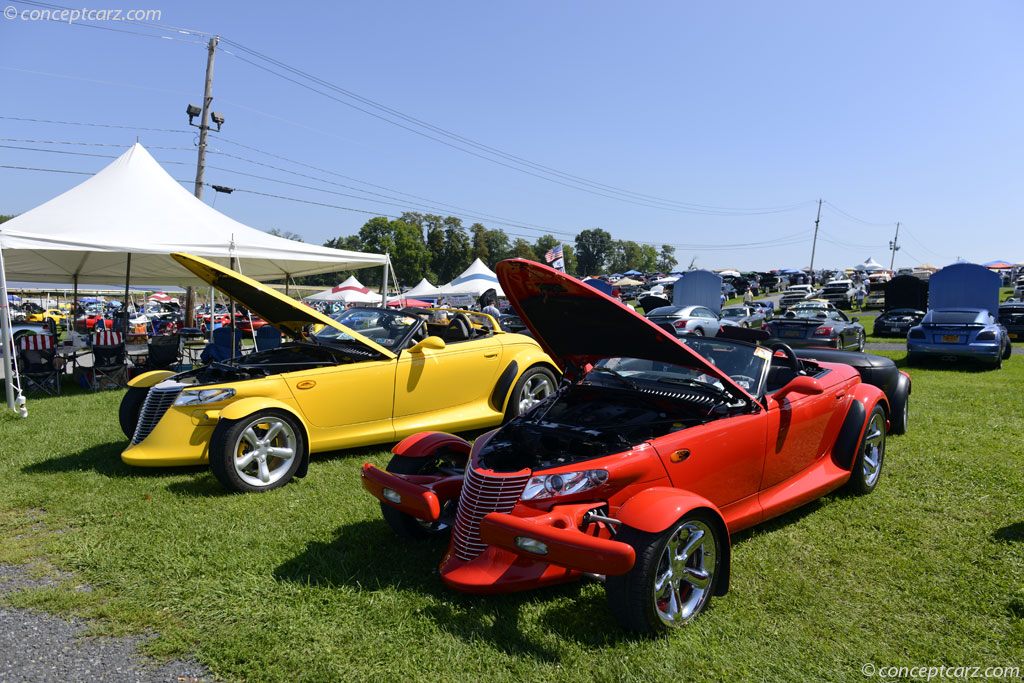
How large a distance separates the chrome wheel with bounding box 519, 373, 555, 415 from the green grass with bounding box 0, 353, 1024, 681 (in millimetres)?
2376

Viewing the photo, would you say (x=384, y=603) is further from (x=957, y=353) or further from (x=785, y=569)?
(x=957, y=353)

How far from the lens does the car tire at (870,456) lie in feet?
15.4

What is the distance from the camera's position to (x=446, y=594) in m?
3.31

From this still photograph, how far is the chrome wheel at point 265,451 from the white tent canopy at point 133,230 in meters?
5.05

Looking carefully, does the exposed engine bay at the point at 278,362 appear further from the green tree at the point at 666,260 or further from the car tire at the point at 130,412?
the green tree at the point at 666,260

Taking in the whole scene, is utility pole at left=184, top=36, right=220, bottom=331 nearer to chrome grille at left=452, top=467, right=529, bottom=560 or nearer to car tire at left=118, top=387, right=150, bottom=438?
car tire at left=118, top=387, right=150, bottom=438

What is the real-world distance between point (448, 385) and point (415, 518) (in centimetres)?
273

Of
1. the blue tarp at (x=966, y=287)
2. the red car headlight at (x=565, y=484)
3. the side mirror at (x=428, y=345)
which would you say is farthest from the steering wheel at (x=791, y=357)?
the blue tarp at (x=966, y=287)

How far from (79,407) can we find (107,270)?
8.31 meters

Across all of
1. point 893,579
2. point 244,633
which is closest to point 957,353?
point 893,579

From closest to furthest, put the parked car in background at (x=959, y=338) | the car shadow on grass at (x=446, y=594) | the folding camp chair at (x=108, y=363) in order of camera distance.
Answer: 1. the car shadow on grass at (x=446, y=594)
2. the folding camp chair at (x=108, y=363)
3. the parked car in background at (x=959, y=338)

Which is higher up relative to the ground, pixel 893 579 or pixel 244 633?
pixel 893 579

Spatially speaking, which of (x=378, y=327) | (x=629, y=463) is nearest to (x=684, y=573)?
(x=629, y=463)

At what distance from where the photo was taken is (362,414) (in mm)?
5953
